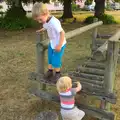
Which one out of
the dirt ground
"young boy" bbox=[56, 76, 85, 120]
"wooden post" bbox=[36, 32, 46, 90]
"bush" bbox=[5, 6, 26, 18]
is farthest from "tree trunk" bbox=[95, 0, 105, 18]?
"young boy" bbox=[56, 76, 85, 120]

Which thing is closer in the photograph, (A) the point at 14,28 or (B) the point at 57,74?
(B) the point at 57,74

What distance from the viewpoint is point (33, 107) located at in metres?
5.09

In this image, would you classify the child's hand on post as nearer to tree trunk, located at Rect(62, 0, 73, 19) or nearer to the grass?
the grass

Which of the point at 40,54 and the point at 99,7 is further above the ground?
the point at 99,7

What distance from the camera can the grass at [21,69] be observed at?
5.02 m

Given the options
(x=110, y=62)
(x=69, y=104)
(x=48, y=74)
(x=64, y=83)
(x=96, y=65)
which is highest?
(x=110, y=62)

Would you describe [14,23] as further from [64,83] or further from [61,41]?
[64,83]

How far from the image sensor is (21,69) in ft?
A: 24.0

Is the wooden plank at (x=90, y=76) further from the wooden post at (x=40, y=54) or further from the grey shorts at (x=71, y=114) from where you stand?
the grey shorts at (x=71, y=114)

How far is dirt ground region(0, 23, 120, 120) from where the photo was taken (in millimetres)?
5020

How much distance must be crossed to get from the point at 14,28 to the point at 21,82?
28.9 feet

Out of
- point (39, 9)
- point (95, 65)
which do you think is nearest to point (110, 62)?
point (39, 9)

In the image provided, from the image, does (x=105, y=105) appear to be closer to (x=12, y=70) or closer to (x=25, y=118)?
(x=25, y=118)

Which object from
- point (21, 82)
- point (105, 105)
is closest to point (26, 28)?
point (21, 82)
